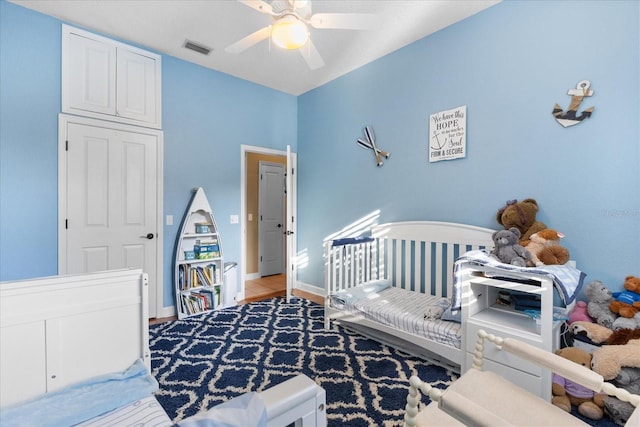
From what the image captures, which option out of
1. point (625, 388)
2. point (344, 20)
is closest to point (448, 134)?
point (344, 20)

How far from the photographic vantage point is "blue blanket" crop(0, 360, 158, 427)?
1.07 m

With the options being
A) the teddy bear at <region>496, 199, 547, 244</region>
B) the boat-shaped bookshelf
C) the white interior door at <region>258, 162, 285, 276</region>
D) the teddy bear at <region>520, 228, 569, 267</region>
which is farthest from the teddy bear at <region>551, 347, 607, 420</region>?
the white interior door at <region>258, 162, 285, 276</region>

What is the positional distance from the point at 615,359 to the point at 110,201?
4.05 meters

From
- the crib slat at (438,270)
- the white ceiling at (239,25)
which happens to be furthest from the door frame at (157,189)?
the crib slat at (438,270)

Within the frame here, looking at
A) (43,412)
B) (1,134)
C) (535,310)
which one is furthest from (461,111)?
(1,134)

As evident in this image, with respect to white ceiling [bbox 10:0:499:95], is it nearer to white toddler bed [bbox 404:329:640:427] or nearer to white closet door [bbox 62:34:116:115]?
white closet door [bbox 62:34:116:115]

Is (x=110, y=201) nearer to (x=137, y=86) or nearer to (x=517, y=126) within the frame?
(x=137, y=86)

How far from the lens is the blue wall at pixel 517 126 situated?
1923 millimetres

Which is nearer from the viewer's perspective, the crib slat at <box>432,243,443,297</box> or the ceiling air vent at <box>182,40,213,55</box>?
the crib slat at <box>432,243,443,297</box>

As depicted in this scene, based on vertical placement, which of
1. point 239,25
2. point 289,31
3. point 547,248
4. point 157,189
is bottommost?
point 547,248

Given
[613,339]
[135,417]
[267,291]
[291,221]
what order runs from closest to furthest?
[135,417] < [613,339] < [291,221] < [267,291]

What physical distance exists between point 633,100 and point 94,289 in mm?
3229

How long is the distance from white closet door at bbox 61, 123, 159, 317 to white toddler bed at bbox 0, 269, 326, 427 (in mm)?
1895

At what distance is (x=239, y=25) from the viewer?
275 cm
